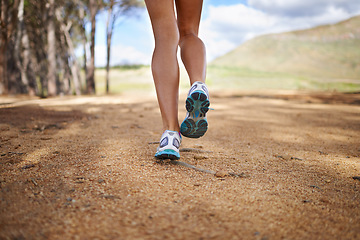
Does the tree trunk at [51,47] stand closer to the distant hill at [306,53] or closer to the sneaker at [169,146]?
the sneaker at [169,146]

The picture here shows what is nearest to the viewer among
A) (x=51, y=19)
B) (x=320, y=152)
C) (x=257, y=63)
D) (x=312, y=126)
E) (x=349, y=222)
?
(x=349, y=222)

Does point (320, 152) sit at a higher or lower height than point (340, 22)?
lower

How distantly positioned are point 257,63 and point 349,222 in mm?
39714

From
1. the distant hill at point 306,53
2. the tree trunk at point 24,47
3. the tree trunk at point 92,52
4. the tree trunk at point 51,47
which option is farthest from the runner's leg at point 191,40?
the distant hill at point 306,53

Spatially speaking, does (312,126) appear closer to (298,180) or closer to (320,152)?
(320,152)

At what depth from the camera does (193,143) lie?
2.15 metres

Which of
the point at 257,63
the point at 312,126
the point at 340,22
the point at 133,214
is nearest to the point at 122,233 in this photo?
the point at 133,214

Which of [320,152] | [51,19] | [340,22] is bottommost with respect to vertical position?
[320,152]

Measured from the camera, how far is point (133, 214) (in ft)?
2.99

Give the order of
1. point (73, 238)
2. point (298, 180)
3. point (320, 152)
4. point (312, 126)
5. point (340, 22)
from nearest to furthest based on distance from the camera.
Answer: point (73, 238) < point (298, 180) < point (320, 152) < point (312, 126) < point (340, 22)

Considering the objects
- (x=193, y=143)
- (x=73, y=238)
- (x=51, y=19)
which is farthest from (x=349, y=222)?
(x=51, y=19)

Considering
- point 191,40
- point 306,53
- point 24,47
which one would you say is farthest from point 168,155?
point 306,53

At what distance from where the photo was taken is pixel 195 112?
1.44 metres

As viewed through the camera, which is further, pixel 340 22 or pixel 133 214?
pixel 340 22
